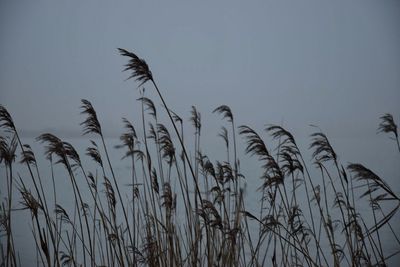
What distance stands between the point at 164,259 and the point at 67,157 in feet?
4.69

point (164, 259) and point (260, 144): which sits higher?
point (260, 144)

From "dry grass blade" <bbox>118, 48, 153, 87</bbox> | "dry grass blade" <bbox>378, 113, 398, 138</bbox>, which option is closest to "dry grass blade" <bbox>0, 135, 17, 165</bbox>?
"dry grass blade" <bbox>118, 48, 153, 87</bbox>

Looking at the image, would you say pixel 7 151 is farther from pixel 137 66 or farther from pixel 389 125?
pixel 389 125

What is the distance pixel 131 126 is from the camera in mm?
3627

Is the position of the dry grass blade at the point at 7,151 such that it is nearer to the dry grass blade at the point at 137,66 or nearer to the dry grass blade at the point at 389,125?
the dry grass blade at the point at 137,66

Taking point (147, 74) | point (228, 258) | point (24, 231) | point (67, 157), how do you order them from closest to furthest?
point (147, 74)
point (67, 157)
point (228, 258)
point (24, 231)

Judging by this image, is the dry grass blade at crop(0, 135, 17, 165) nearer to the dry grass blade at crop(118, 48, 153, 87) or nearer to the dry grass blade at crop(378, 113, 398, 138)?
the dry grass blade at crop(118, 48, 153, 87)

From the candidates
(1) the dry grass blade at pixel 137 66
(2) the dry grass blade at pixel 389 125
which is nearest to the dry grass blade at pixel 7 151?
(1) the dry grass blade at pixel 137 66

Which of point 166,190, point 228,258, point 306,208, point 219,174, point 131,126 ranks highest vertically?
point 306,208

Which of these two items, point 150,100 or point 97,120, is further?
point 150,100

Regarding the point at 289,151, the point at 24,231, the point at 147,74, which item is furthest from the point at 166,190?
the point at 24,231

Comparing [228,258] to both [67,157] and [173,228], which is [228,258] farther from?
[67,157]

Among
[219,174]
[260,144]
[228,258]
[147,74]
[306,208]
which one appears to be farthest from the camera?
[306,208]

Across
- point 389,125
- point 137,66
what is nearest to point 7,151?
point 137,66
